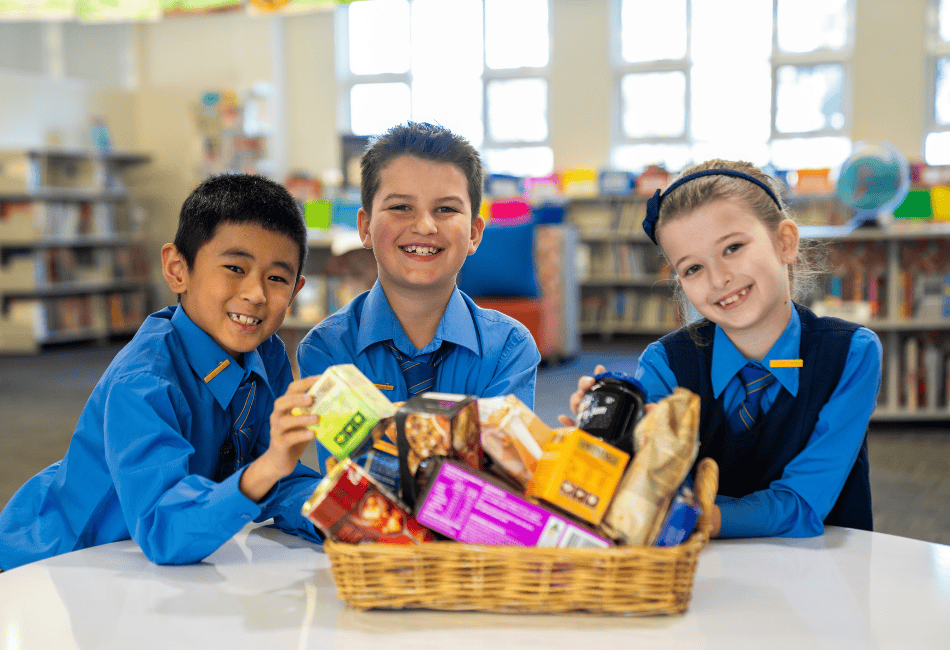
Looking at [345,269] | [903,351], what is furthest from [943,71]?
[345,269]

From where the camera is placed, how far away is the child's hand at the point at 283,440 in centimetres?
75

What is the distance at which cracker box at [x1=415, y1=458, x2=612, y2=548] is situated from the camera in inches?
26.8

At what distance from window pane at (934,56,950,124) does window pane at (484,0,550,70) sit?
3724 millimetres

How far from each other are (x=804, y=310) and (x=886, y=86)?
24.5ft

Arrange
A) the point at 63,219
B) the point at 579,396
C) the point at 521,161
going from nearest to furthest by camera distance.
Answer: the point at 579,396, the point at 63,219, the point at 521,161

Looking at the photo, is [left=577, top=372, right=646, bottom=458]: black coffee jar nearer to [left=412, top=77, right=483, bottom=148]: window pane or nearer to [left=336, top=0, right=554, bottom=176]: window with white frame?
[left=336, top=0, right=554, bottom=176]: window with white frame

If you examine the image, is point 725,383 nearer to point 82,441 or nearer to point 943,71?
point 82,441

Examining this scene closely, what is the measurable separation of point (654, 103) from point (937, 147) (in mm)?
2672

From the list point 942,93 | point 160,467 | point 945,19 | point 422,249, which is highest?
point 945,19

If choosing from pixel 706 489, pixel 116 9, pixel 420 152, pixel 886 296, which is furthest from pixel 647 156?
pixel 706 489

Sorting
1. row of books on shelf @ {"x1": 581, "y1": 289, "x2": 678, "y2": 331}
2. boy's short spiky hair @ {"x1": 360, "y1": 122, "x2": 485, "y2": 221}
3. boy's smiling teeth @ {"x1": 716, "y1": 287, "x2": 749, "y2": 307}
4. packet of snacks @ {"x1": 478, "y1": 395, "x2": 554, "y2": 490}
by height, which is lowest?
row of books on shelf @ {"x1": 581, "y1": 289, "x2": 678, "y2": 331}

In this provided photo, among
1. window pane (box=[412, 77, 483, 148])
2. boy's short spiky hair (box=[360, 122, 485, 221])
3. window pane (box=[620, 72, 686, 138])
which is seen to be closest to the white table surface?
boy's short spiky hair (box=[360, 122, 485, 221])

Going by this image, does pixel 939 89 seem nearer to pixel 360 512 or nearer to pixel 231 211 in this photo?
pixel 231 211

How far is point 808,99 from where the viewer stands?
7.94m
